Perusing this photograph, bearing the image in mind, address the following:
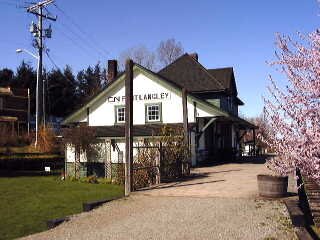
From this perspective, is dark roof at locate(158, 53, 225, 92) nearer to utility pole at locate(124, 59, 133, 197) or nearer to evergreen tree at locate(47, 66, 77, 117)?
utility pole at locate(124, 59, 133, 197)

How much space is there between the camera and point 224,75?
38.6 metres

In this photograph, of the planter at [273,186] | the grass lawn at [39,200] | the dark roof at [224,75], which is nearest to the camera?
the grass lawn at [39,200]

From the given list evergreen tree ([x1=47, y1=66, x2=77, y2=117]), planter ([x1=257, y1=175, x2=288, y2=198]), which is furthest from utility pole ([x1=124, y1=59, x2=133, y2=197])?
evergreen tree ([x1=47, y1=66, x2=77, y2=117])

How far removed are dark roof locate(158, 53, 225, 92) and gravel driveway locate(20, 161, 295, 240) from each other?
2082 centimetres

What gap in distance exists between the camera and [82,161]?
24984mm

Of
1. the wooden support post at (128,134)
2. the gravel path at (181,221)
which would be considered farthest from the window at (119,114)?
the gravel path at (181,221)

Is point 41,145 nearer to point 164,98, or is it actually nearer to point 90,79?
point 164,98

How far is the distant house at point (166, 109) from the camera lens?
29266mm

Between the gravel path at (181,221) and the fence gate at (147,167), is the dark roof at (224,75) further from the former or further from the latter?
the gravel path at (181,221)

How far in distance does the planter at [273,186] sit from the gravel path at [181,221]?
543mm

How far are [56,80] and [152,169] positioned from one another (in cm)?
5209

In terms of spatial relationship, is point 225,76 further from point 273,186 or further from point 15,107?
point 15,107

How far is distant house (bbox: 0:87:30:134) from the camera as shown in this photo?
187 feet

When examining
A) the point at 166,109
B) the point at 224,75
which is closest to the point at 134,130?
the point at 166,109
